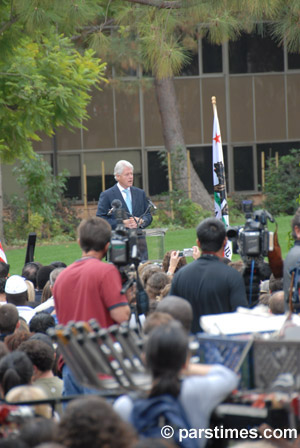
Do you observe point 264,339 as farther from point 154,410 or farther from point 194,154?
point 194,154

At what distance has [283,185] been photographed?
22188mm

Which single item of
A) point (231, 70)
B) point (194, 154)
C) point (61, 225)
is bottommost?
point (61, 225)

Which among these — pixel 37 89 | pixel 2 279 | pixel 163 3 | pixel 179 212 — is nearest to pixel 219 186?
pixel 163 3

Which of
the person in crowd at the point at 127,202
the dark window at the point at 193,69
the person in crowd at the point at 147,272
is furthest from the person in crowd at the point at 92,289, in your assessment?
the dark window at the point at 193,69

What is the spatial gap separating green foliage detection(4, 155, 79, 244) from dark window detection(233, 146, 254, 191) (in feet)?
21.2

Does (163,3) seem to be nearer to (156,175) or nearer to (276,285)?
(276,285)

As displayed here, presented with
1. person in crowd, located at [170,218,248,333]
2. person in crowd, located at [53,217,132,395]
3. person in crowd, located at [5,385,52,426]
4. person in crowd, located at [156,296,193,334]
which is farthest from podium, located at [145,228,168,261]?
person in crowd, located at [5,385,52,426]

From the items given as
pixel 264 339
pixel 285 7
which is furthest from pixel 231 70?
pixel 264 339

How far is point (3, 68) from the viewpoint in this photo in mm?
12859

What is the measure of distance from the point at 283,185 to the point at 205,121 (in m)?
3.80

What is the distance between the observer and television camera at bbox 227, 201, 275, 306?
5.21m

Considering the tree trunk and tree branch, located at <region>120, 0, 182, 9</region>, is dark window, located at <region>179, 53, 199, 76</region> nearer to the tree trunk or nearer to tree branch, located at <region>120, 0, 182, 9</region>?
the tree trunk

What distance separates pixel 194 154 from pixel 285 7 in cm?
1510

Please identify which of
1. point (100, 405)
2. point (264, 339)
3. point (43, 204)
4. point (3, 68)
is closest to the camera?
point (100, 405)
